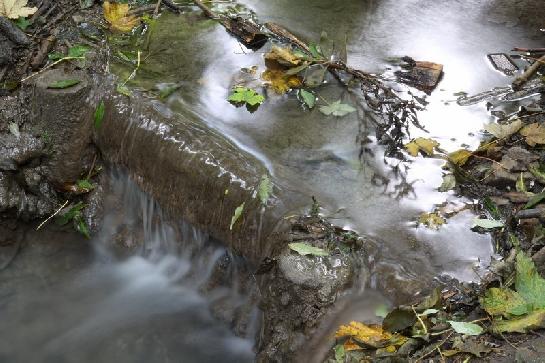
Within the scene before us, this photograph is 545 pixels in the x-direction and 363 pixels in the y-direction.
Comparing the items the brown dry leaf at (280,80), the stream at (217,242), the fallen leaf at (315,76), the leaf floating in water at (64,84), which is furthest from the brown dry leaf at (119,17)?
the fallen leaf at (315,76)

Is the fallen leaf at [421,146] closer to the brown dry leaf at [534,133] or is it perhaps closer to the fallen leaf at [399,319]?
the brown dry leaf at [534,133]

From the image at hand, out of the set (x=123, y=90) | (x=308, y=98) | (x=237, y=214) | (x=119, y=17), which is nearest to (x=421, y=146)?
(x=308, y=98)

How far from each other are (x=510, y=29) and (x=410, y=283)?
2686mm

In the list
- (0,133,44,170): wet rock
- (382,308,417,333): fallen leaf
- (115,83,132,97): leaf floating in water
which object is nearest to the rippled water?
(115,83,132,97): leaf floating in water

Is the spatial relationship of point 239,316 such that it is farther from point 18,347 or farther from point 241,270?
point 18,347

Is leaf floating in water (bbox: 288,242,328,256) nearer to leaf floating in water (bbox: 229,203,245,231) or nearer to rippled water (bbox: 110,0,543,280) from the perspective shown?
rippled water (bbox: 110,0,543,280)

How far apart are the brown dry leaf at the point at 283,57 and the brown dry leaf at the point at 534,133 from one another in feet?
5.15

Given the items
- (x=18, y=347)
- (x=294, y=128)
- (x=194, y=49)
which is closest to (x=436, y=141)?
(x=294, y=128)

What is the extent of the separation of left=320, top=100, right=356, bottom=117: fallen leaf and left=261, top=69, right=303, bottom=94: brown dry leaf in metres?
0.31

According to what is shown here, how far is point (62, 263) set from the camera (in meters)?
4.23

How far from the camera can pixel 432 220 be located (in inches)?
130

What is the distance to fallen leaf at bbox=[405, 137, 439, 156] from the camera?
12.0ft

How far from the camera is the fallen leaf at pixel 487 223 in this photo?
320cm

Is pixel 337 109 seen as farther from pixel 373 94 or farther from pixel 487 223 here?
pixel 487 223
